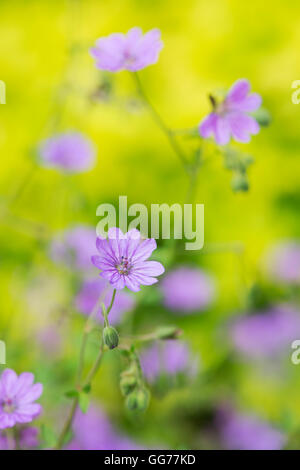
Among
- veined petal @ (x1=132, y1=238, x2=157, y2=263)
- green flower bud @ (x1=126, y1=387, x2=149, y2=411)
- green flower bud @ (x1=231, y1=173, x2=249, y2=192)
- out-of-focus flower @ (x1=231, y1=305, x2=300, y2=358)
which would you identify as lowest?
green flower bud @ (x1=126, y1=387, x2=149, y2=411)

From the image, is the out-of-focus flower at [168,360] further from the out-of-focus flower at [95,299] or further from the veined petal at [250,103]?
the veined petal at [250,103]

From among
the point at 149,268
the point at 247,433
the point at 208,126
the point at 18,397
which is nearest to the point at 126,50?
the point at 208,126

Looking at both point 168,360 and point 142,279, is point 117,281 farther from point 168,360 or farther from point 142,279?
point 168,360

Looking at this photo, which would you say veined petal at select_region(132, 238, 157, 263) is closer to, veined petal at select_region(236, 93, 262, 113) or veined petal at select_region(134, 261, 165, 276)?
veined petal at select_region(134, 261, 165, 276)

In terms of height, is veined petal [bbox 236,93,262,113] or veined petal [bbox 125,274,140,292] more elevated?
veined petal [bbox 236,93,262,113]

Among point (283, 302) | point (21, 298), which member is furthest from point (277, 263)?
point (21, 298)

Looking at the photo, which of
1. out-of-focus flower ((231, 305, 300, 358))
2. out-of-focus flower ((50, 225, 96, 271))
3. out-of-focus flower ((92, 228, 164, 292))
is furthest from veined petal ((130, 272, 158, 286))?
out-of-focus flower ((231, 305, 300, 358))
